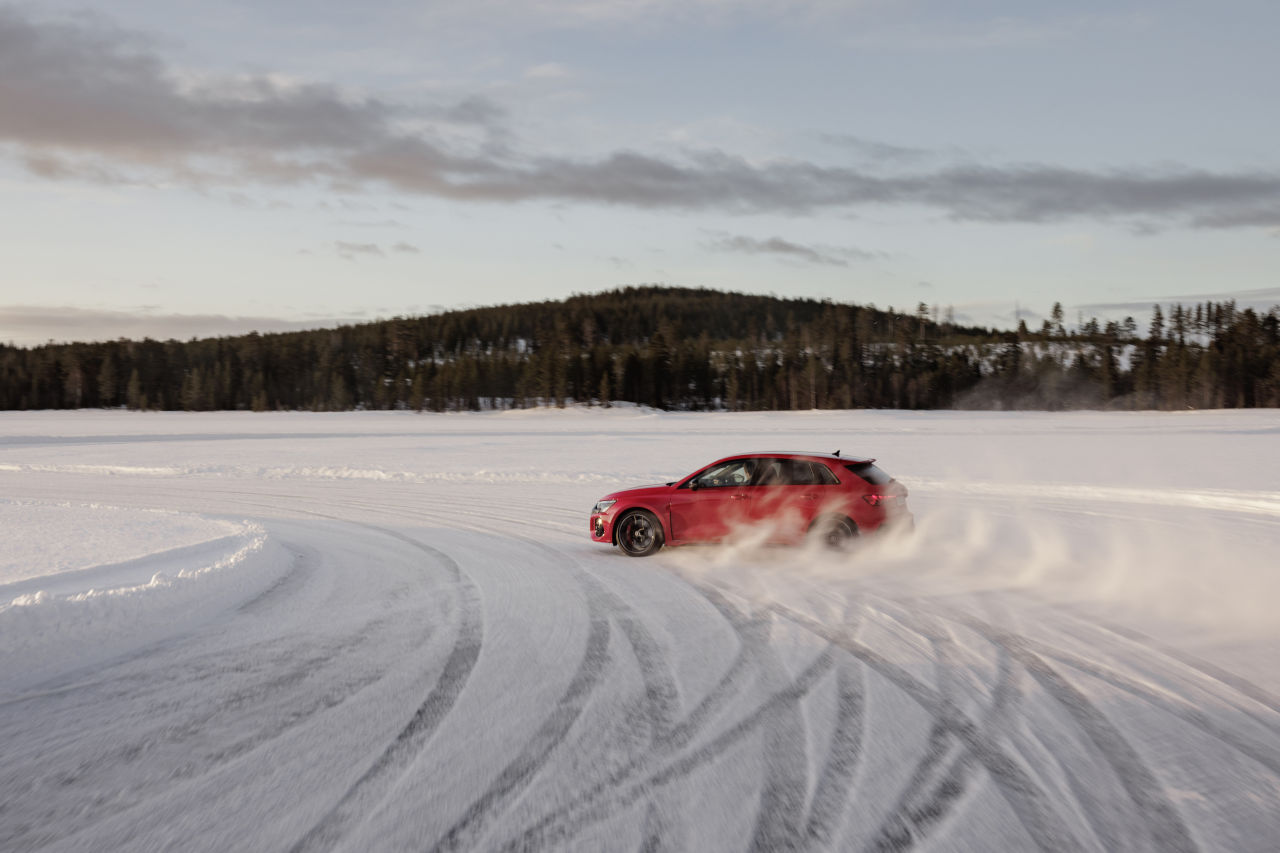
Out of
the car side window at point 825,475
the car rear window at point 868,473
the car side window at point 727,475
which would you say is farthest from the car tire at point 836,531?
the car side window at point 727,475

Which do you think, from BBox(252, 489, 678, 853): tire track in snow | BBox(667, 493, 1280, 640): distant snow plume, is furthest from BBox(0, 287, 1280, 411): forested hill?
BBox(252, 489, 678, 853): tire track in snow

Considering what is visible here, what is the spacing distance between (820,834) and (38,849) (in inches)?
123

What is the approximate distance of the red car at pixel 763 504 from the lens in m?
11.3

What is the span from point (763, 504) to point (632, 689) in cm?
614

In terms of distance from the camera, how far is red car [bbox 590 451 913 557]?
1128 cm

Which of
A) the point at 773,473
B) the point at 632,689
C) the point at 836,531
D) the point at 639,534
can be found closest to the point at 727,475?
the point at 773,473

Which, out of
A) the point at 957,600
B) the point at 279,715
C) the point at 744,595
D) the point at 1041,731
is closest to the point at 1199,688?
A: the point at 1041,731

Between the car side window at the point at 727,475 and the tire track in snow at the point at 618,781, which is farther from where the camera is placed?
the car side window at the point at 727,475

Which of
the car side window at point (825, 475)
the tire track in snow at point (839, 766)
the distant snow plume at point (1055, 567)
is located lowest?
the distant snow plume at point (1055, 567)

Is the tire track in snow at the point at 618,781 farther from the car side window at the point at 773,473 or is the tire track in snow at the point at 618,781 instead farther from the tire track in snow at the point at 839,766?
the car side window at the point at 773,473

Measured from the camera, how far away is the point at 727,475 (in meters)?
12.0

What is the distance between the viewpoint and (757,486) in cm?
1167

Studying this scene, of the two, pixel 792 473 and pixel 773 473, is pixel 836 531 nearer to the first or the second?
pixel 792 473

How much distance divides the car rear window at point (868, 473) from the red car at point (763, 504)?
0.01 metres
